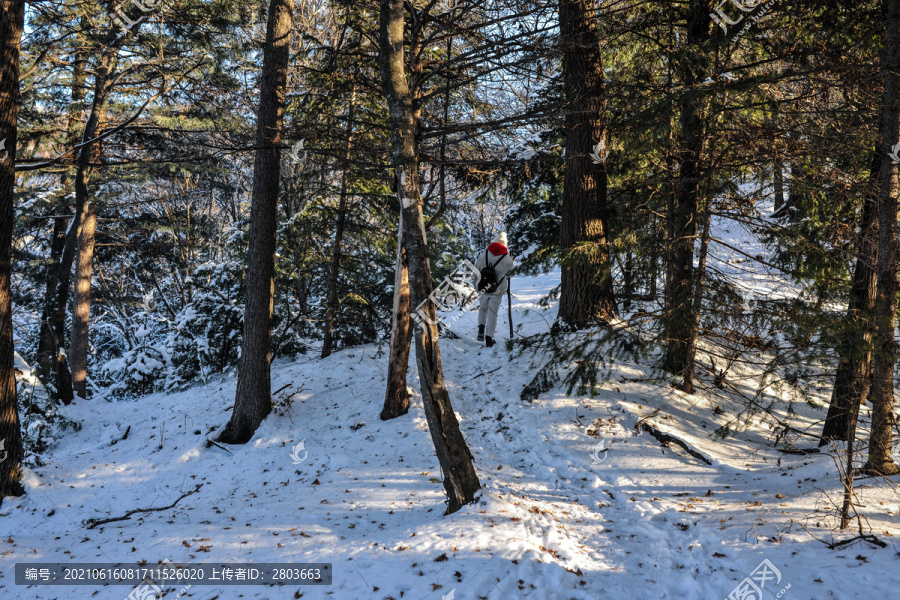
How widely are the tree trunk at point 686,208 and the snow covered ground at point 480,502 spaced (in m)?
0.82

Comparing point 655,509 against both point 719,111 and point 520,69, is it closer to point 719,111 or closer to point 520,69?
point 719,111

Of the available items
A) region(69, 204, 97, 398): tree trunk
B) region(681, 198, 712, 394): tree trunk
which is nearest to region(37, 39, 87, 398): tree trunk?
region(69, 204, 97, 398): tree trunk

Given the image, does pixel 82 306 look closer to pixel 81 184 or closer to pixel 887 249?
pixel 81 184

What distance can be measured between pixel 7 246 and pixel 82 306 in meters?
7.31

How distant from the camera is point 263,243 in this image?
817 cm

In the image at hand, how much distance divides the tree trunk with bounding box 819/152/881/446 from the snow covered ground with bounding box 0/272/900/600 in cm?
86

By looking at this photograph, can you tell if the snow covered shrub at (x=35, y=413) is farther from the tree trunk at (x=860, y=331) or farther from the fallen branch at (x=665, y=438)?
the tree trunk at (x=860, y=331)

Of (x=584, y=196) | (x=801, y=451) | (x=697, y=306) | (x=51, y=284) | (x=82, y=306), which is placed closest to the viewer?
(x=801, y=451)

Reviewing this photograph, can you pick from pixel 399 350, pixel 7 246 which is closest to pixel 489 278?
pixel 399 350

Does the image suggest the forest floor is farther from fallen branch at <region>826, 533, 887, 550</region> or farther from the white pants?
the white pants

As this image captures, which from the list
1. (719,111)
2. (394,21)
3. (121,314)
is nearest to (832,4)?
(719,111)

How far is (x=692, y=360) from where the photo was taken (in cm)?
693

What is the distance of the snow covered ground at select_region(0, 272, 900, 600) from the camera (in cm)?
376

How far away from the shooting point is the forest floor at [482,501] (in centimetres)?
376
